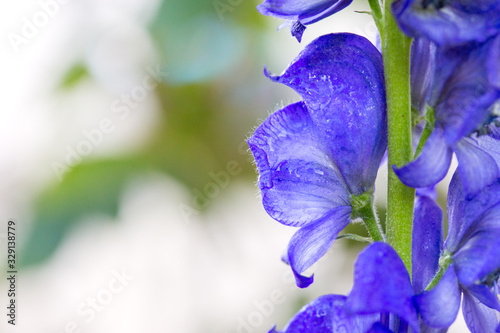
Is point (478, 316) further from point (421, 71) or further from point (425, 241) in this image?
point (421, 71)

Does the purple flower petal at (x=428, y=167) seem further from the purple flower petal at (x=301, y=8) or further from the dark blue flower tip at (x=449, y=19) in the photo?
the purple flower petal at (x=301, y=8)

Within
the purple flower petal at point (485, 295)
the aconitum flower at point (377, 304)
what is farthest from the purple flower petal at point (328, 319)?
the purple flower petal at point (485, 295)

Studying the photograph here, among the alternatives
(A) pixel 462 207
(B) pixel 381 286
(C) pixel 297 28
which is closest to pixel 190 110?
(C) pixel 297 28

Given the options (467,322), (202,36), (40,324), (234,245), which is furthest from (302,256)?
(202,36)

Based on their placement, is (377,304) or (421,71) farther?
(421,71)

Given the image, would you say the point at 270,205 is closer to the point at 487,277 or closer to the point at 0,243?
the point at 487,277

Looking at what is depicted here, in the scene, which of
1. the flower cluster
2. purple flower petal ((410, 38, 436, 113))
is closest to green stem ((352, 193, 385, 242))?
the flower cluster
